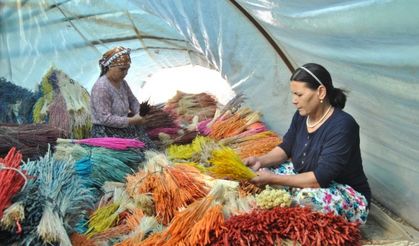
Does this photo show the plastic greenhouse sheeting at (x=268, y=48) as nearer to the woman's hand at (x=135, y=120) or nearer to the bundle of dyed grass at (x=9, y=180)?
the woman's hand at (x=135, y=120)

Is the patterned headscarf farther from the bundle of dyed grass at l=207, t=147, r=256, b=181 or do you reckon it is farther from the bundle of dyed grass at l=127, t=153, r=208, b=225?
the bundle of dyed grass at l=207, t=147, r=256, b=181

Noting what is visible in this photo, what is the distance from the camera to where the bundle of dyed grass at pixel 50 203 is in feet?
8.42

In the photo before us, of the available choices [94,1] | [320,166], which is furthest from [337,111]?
[94,1]

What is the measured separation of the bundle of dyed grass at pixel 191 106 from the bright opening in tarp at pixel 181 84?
258 millimetres

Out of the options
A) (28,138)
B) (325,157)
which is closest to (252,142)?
Answer: (325,157)

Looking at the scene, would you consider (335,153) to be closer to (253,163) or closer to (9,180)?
(253,163)

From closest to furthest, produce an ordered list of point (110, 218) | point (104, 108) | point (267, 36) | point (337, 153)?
point (337, 153), point (110, 218), point (104, 108), point (267, 36)

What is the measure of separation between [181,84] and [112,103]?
9.38ft

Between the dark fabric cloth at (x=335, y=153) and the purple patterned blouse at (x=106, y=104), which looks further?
the purple patterned blouse at (x=106, y=104)

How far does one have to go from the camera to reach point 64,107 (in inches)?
209

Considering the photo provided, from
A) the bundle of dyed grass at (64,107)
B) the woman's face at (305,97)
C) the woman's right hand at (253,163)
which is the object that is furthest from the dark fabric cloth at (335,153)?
the bundle of dyed grass at (64,107)

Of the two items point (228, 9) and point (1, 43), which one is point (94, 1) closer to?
point (1, 43)

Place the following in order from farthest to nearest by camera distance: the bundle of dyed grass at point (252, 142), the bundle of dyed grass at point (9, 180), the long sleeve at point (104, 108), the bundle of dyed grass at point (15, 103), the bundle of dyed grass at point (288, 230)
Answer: the bundle of dyed grass at point (15, 103) < the long sleeve at point (104, 108) < the bundle of dyed grass at point (252, 142) < the bundle of dyed grass at point (288, 230) < the bundle of dyed grass at point (9, 180)

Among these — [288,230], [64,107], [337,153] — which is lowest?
[288,230]
